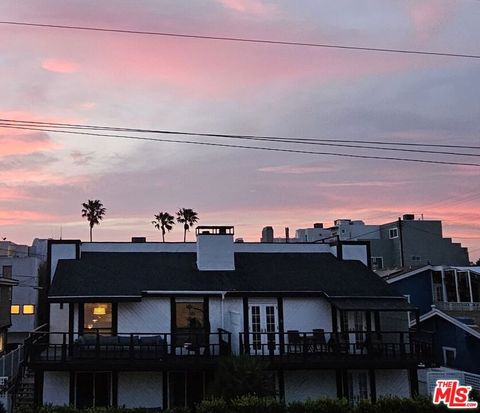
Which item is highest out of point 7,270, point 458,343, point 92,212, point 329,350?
point 92,212

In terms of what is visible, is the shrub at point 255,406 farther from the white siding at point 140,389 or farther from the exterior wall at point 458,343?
the exterior wall at point 458,343

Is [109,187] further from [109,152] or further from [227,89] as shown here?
[227,89]

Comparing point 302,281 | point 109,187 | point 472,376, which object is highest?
point 109,187

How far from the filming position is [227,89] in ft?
86.2

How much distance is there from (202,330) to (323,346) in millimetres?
5232

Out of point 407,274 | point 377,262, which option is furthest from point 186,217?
point 407,274

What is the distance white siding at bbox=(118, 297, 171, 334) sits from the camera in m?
23.9

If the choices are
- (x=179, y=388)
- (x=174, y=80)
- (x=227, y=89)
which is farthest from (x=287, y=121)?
(x=179, y=388)

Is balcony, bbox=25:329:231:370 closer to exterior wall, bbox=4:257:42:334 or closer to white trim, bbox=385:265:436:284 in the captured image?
white trim, bbox=385:265:436:284

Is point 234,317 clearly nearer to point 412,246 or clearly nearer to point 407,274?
point 407,274

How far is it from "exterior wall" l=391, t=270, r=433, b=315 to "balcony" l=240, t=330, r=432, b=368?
14.9 meters

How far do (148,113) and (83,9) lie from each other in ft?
20.6

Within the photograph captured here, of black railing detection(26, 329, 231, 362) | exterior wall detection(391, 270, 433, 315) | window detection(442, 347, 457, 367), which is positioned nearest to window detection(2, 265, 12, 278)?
black railing detection(26, 329, 231, 362)

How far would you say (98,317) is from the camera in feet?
78.2
